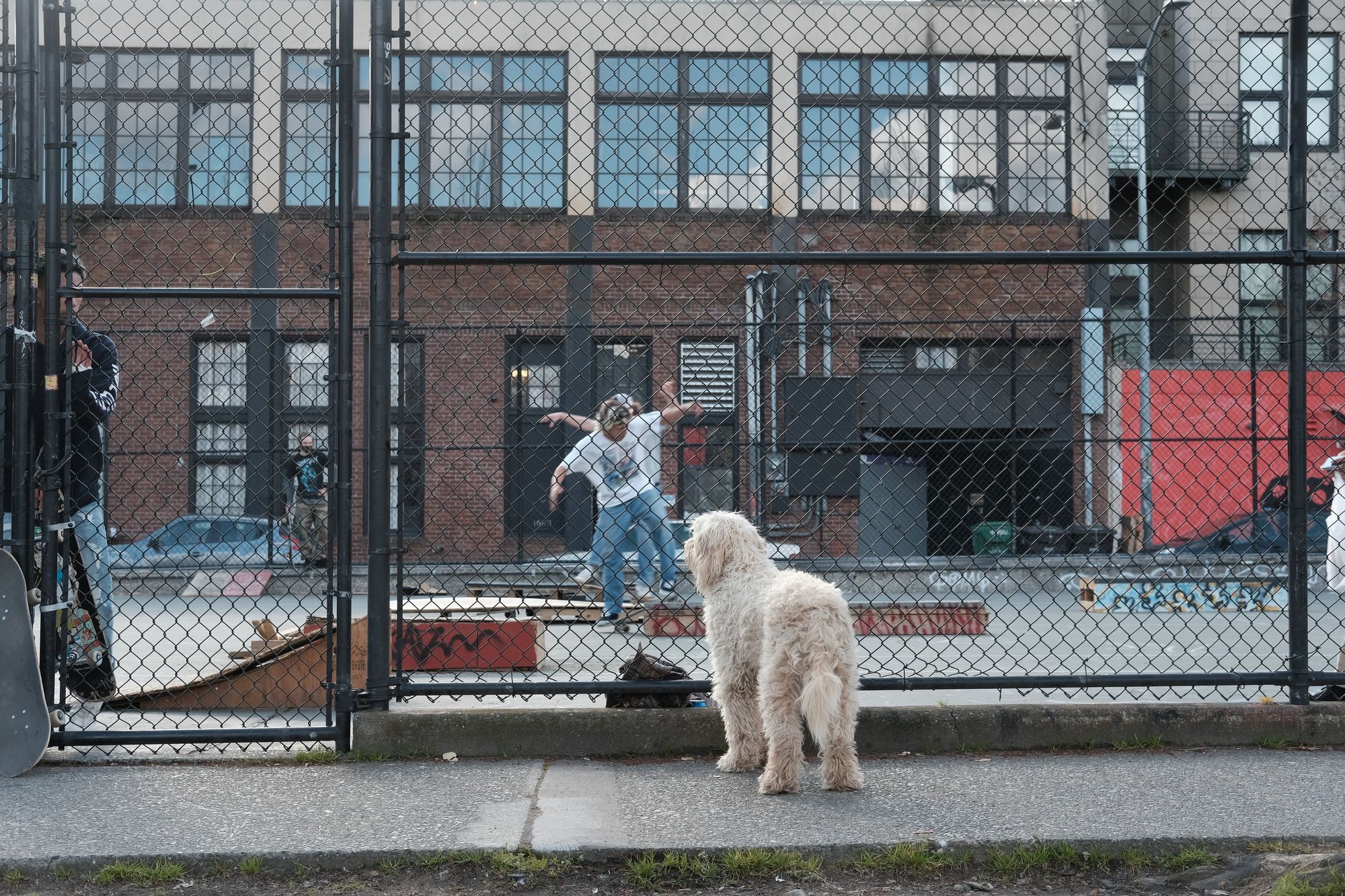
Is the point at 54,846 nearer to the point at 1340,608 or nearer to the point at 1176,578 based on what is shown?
the point at 1176,578

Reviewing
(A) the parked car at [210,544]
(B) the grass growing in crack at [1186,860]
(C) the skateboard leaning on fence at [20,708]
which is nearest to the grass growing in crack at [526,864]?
(B) the grass growing in crack at [1186,860]

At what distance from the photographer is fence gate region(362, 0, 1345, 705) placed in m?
5.06

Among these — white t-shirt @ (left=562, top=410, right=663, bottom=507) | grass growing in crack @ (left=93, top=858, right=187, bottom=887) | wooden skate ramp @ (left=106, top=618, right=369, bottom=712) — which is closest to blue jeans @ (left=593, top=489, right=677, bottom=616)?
white t-shirt @ (left=562, top=410, right=663, bottom=507)

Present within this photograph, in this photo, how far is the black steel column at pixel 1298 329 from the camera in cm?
473

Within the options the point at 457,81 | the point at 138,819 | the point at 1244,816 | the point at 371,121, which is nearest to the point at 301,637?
the point at 138,819

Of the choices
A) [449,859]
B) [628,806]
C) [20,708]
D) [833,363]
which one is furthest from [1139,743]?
[833,363]

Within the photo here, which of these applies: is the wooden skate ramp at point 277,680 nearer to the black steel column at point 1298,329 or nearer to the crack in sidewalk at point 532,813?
the crack in sidewalk at point 532,813

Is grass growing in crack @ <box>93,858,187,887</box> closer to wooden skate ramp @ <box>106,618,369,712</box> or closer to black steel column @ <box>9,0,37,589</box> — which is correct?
black steel column @ <box>9,0,37,589</box>

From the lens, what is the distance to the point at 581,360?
45.8 ft

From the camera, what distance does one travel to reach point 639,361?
455 inches

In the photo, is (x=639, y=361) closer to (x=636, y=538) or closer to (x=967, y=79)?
(x=636, y=538)

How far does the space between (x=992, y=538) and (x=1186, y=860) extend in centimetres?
849

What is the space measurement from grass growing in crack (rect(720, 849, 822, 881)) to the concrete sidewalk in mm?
64

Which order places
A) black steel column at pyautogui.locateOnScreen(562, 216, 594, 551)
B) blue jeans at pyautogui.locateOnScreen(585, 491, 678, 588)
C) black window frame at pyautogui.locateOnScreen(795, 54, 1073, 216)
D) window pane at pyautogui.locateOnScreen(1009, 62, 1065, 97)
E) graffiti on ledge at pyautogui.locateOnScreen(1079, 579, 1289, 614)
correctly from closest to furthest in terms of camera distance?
black window frame at pyautogui.locateOnScreen(795, 54, 1073, 216)
window pane at pyautogui.locateOnScreen(1009, 62, 1065, 97)
blue jeans at pyautogui.locateOnScreen(585, 491, 678, 588)
graffiti on ledge at pyautogui.locateOnScreen(1079, 579, 1289, 614)
black steel column at pyautogui.locateOnScreen(562, 216, 594, 551)
